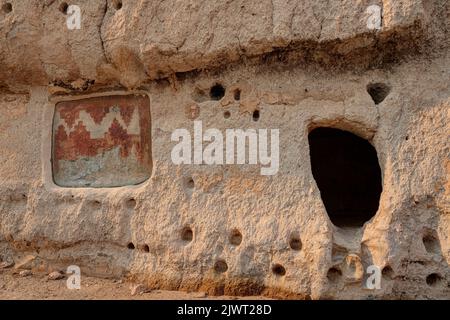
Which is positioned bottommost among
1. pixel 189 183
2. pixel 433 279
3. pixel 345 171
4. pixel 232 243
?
pixel 433 279

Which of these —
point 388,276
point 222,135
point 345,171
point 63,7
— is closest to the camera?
point 388,276

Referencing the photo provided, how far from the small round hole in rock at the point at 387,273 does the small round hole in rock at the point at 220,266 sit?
1.04 m

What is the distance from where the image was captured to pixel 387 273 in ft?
10.0

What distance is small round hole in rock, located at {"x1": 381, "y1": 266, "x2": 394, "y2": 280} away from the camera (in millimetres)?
3029

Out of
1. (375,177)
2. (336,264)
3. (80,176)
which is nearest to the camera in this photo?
(336,264)

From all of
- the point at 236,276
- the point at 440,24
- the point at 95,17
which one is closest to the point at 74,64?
the point at 95,17

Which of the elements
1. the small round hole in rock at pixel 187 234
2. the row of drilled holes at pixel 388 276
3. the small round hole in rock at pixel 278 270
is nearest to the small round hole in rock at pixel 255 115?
the small round hole in rock at pixel 187 234

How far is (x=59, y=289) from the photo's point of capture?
3.58m

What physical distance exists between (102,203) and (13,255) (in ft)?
3.22

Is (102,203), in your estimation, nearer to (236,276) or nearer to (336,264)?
(236,276)

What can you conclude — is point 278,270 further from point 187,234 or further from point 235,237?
point 187,234

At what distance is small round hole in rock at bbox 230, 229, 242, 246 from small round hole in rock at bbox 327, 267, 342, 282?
0.64 m

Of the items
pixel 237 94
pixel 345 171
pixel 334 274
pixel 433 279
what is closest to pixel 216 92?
pixel 237 94

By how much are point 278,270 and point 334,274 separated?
37 cm
